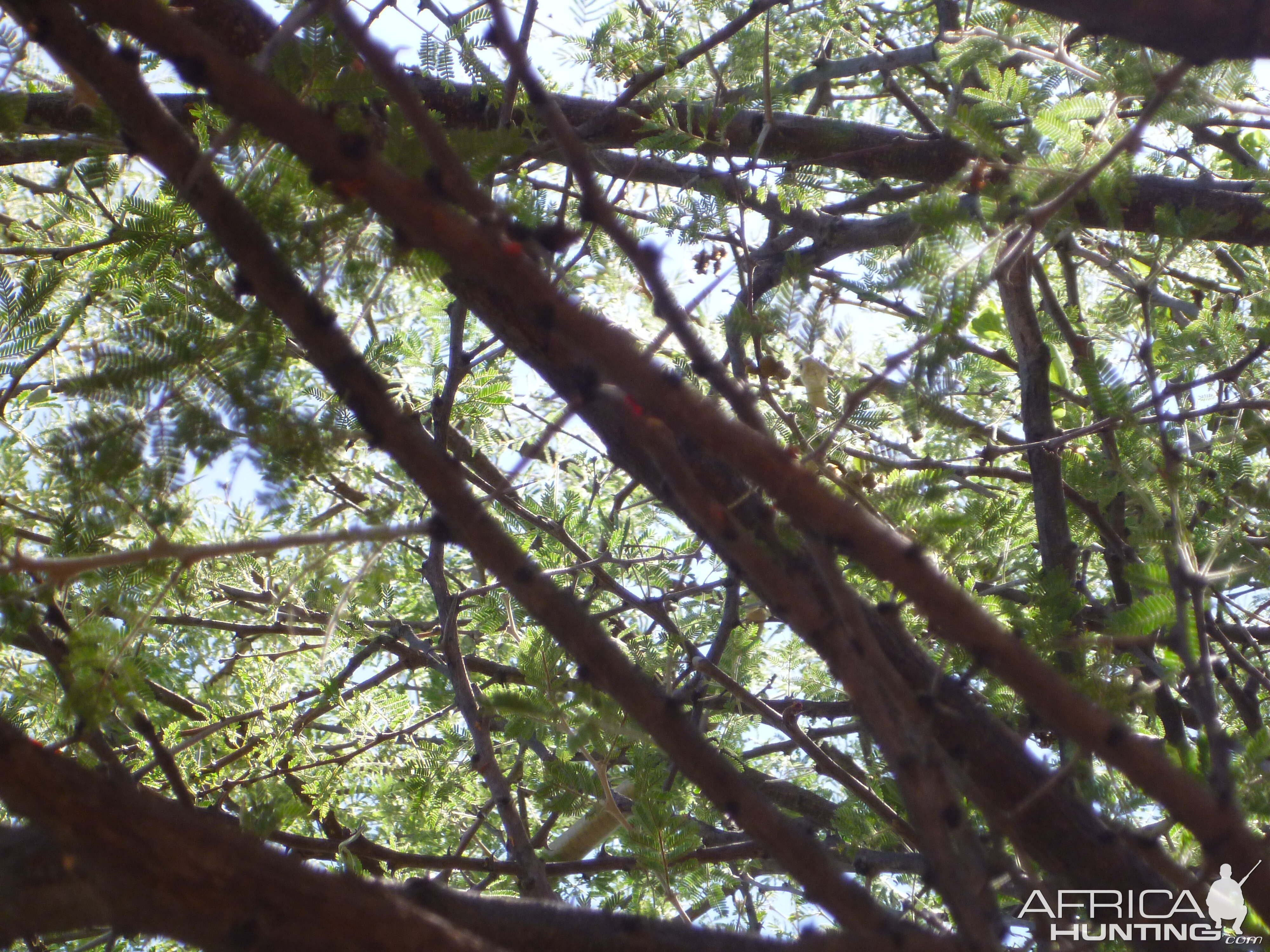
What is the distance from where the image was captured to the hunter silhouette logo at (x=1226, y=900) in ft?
4.59

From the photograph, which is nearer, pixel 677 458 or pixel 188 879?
pixel 188 879

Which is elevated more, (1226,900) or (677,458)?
(677,458)

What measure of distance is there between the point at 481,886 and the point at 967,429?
1.86 metres

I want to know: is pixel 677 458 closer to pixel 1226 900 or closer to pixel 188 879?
pixel 188 879

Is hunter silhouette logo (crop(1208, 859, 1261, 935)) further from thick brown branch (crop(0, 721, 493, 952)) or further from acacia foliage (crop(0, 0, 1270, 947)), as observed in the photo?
thick brown branch (crop(0, 721, 493, 952))

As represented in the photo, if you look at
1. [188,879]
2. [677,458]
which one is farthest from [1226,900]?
[188,879]

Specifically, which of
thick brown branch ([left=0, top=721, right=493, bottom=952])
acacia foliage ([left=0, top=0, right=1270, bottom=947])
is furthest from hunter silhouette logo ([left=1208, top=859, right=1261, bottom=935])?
thick brown branch ([left=0, top=721, right=493, bottom=952])

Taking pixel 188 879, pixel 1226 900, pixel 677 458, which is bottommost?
pixel 188 879

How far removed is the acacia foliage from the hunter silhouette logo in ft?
0.35

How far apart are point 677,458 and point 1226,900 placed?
1.10 meters

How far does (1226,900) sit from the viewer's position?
1.48 metres

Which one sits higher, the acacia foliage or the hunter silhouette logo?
the acacia foliage

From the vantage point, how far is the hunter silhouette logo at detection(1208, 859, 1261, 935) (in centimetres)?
140

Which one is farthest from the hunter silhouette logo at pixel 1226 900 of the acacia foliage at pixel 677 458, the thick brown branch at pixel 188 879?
the thick brown branch at pixel 188 879
